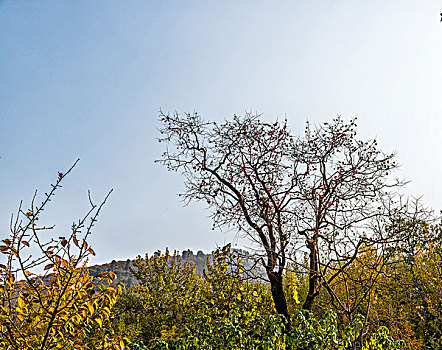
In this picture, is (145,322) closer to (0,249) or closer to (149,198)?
(149,198)

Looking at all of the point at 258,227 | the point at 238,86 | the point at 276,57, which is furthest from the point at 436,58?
the point at 258,227

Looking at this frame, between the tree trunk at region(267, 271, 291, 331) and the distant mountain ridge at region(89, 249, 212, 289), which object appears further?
the distant mountain ridge at region(89, 249, 212, 289)

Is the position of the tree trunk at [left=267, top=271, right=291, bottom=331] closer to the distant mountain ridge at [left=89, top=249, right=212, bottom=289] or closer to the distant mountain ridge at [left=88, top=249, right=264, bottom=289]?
the distant mountain ridge at [left=88, top=249, right=264, bottom=289]

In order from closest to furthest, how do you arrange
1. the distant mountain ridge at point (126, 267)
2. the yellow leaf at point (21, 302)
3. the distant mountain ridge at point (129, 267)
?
1. the yellow leaf at point (21, 302)
2. the distant mountain ridge at point (129, 267)
3. the distant mountain ridge at point (126, 267)

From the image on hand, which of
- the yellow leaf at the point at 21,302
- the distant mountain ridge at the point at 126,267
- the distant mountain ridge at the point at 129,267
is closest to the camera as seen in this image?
the yellow leaf at the point at 21,302

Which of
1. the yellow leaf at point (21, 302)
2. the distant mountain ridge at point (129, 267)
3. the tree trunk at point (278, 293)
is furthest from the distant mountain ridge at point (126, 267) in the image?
the yellow leaf at point (21, 302)

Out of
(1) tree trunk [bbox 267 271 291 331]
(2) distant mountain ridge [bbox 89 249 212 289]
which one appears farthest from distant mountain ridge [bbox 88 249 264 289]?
(1) tree trunk [bbox 267 271 291 331]

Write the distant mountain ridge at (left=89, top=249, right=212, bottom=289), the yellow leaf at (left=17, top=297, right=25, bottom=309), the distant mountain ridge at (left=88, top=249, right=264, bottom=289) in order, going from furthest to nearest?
1. the distant mountain ridge at (left=89, top=249, right=212, bottom=289)
2. the distant mountain ridge at (left=88, top=249, right=264, bottom=289)
3. the yellow leaf at (left=17, top=297, right=25, bottom=309)

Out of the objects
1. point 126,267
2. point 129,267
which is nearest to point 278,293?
point 129,267

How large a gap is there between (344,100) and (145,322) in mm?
5487

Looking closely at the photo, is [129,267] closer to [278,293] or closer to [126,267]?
[278,293]

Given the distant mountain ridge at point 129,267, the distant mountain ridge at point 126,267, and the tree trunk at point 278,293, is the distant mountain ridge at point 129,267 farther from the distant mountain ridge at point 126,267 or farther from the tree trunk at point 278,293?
the tree trunk at point 278,293

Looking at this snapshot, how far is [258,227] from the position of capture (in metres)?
5.47

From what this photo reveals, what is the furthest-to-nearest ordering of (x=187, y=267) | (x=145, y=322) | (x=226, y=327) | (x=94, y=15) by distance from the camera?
(x=187, y=267) → (x=145, y=322) → (x=94, y=15) → (x=226, y=327)
